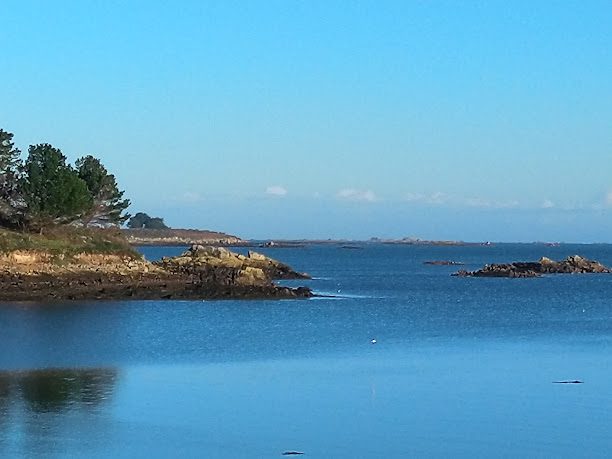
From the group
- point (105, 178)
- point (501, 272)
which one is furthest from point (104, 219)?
point (501, 272)

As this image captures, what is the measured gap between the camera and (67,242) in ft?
225

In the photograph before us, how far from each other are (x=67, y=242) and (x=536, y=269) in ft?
191

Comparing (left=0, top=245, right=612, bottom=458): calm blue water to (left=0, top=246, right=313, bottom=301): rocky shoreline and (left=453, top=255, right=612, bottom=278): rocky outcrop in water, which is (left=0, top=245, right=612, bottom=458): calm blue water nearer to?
(left=0, top=246, right=313, bottom=301): rocky shoreline

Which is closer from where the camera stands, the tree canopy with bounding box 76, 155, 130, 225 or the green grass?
the green grass

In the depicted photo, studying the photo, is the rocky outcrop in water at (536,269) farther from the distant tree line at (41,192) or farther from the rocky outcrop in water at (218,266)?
the distant tree line at (41,192)

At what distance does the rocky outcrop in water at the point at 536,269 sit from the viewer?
351 feet

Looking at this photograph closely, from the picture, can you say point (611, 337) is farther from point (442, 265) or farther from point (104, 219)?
point (442, 265)

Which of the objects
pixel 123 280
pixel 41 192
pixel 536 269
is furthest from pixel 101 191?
pixel 536 269

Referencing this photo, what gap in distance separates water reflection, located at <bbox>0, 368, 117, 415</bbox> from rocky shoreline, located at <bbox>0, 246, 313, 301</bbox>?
26.0 m

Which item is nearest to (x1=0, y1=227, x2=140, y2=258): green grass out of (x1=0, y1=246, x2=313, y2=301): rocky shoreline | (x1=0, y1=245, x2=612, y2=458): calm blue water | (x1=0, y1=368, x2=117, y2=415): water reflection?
(x1=0, y1=246, x2=313, y2=301): rocky shoreline

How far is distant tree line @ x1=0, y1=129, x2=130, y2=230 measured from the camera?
A: 238 feet

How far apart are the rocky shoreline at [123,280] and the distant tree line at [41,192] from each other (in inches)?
236

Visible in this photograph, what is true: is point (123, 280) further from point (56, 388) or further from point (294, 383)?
point (56, 388)

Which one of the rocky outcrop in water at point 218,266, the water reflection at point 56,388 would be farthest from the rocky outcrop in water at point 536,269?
the water reflection at point 56,388
